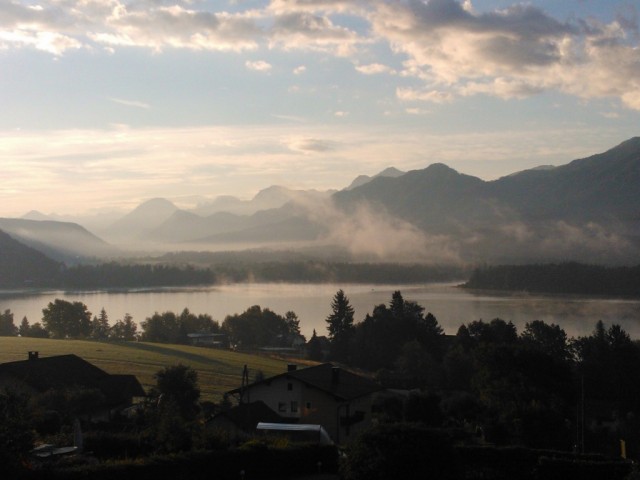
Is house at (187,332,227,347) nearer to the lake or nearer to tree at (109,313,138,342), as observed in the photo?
tree at (109,313,138,342)

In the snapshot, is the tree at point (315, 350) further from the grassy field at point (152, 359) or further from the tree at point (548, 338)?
the tree at point (548, 338)

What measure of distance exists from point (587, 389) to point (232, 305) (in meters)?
69.0

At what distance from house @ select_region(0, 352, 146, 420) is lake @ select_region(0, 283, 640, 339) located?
4467cm

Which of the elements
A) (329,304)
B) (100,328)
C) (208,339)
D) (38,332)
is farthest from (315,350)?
(329,304)

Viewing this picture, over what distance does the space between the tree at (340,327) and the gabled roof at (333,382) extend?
27538 millimetres

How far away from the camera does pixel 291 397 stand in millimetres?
27312

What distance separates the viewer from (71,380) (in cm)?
2756

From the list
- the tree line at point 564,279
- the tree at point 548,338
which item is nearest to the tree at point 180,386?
the tree at point 548,338

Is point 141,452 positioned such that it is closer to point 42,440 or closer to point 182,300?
point 42,440

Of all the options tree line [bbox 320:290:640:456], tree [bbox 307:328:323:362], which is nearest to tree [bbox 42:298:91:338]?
tree [bbox 307:328:323:362]

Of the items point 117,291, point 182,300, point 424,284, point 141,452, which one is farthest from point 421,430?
point 424,284

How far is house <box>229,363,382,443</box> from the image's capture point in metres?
26.5

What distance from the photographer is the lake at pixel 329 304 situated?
80.9 meters

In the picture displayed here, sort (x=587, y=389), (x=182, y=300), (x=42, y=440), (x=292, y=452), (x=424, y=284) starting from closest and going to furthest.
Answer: (x=292, y=452), (x=42, y=440), (x=587, y=389), (x=182, y=300), (x=424, y=284)
